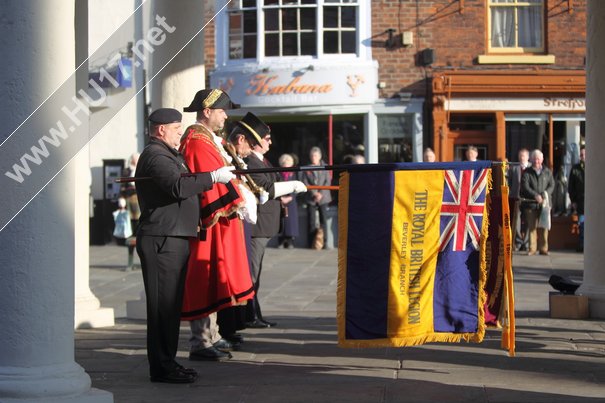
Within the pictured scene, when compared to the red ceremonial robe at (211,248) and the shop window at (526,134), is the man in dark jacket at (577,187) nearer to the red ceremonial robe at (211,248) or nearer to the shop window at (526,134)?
the shop window at (526,134)

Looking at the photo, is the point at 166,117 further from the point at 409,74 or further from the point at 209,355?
the point at 409,74

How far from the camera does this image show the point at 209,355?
29.0 feet

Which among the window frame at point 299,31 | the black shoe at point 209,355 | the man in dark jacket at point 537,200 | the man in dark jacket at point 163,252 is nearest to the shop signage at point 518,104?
the window frame at point 299,31

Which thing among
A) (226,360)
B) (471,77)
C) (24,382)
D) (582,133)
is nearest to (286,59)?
(471,77)

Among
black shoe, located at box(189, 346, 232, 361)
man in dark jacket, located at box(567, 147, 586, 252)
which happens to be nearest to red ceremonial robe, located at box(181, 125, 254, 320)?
black shoe, located at box(189, 346, 232, 361)

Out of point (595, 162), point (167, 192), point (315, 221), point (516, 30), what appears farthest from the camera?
point (516, 30)

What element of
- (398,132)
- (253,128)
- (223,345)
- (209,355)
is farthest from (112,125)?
(209,355)

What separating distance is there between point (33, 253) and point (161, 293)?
61.2 inches

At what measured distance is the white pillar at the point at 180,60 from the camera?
10914mm

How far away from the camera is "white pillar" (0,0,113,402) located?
6480 mm

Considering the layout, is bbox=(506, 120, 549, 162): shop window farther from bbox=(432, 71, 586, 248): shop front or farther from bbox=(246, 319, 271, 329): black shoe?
bbox=(246, 319, 271, 329): black shoe

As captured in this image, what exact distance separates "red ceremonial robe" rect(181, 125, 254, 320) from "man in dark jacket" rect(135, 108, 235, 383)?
509 millimetres

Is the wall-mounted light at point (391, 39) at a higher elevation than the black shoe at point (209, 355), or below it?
higher

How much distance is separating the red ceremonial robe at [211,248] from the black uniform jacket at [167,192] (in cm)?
45
